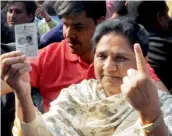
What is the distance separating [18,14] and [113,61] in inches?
85.3

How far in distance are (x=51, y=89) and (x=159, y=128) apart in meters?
1.02

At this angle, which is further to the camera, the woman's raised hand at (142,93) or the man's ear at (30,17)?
the man's ear at (30,17)

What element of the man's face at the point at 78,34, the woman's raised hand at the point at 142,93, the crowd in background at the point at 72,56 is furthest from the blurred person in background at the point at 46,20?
the woman's raised hand at the point at 142,93

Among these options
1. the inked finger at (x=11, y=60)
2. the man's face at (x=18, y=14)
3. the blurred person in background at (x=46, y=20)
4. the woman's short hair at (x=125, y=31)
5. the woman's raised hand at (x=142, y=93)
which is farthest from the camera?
the blurred person in background at (x=46, y=20)

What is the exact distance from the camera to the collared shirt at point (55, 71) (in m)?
2.62

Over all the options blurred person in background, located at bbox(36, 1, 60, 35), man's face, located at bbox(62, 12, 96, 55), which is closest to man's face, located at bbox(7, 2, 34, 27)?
blurred person in background, located at bbox(36, 1, 60, 35)

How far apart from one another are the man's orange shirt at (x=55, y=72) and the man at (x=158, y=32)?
1.95 ft

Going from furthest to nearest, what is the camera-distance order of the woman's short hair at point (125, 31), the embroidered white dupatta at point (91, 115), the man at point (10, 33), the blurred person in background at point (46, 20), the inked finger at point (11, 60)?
the blurred person in background at point (46, 20), the man at point (10, 33), the woman's short hair at point (125, 31), the embroidered white dupatta at point (91, 115), the inked finger at point (11, 60)

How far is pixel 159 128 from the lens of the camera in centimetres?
171

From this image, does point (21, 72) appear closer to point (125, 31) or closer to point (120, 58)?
point (120, 58)

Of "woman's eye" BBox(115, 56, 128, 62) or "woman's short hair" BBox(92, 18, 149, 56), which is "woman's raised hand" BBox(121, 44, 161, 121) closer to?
"woman's eye" BBox(115, 56, 128, 62)

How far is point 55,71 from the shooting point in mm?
2650

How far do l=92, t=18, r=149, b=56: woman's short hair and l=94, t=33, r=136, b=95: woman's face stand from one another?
30mm

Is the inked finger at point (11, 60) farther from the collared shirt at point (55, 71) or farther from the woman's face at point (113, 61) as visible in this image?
the collared shirt at point (55, 71)
